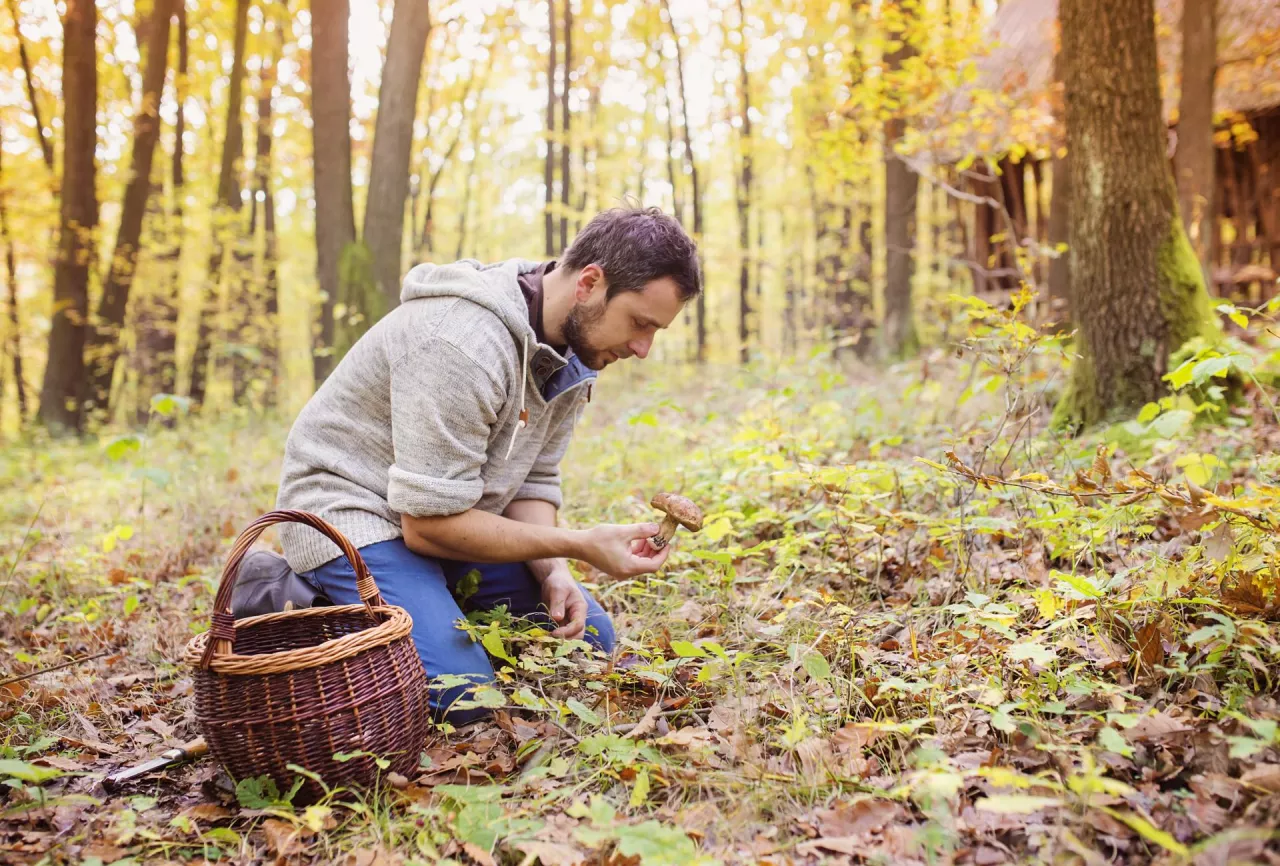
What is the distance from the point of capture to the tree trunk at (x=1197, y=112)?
814 centimetres

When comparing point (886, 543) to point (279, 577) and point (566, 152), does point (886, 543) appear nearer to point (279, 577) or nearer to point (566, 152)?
point (279, 577)

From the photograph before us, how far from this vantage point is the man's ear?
2.73 metres

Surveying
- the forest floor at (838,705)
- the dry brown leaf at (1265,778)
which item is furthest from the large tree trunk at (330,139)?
the dry brown leaf at (1265,778)

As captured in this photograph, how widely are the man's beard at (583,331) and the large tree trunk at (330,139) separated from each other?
6087 millimetres

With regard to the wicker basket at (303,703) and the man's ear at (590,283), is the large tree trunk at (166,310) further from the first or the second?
the wicker basket at (303,703)

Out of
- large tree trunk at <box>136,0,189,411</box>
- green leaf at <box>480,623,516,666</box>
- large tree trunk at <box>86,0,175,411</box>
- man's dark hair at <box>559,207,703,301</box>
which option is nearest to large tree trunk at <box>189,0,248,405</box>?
large tree trunk at <box>136,0,189,411</box>

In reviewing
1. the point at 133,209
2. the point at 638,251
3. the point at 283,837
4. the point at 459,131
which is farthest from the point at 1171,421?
the point at 459,131

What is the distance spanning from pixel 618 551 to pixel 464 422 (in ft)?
2.03

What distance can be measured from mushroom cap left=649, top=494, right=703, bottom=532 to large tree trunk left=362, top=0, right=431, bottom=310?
5.82m

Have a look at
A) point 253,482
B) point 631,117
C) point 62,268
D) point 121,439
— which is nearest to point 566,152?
point 631,117

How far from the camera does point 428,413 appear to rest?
255 centimetres

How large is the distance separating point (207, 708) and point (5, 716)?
1087 mm

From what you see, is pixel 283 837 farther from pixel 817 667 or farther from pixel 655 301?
pixel 655 301

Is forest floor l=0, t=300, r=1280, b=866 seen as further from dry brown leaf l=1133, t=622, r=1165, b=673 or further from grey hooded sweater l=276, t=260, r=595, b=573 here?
grey hooded sweater l=276, t=260, r=595, b=573
